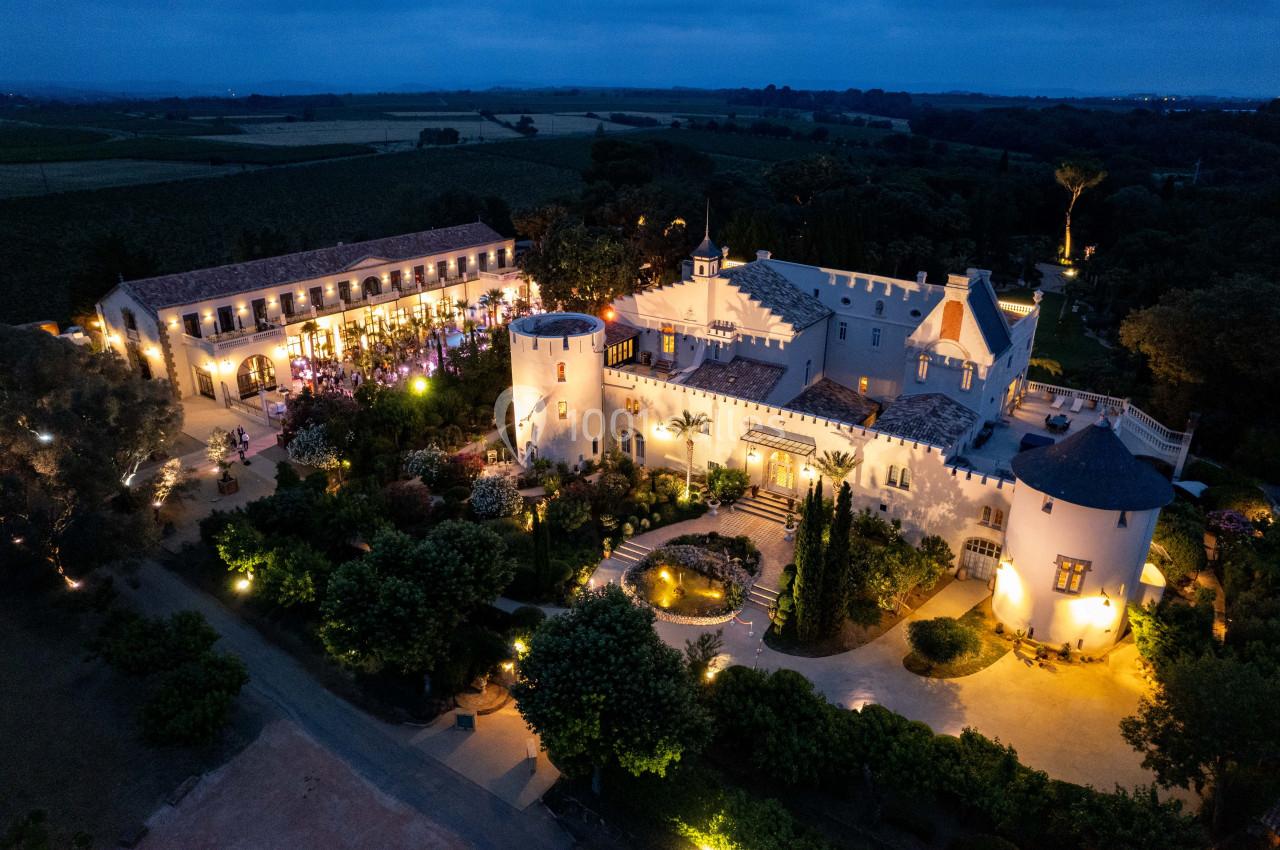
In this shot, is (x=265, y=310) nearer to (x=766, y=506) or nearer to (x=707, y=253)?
(x=707, y=253)

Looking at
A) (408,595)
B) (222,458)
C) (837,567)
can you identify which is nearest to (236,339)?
(222,458)

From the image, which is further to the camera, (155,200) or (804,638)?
(155,200)

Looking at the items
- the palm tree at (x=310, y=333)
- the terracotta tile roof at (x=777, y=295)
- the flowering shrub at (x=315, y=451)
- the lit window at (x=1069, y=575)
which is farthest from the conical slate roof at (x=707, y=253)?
the palm tree at (x=310, y=333)

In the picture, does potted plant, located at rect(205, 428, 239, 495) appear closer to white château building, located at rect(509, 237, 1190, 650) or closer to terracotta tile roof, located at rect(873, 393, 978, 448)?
white château building, located at rect(509, 237, 1190, 650)

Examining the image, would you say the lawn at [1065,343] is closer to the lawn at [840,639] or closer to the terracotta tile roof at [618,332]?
the terracotta tile roof at [618,332]

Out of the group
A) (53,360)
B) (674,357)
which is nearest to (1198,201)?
(674,357)

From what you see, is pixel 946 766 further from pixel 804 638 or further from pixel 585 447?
pixel 585 447
